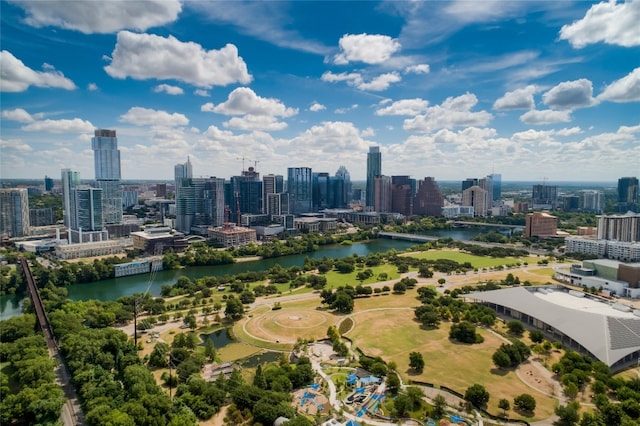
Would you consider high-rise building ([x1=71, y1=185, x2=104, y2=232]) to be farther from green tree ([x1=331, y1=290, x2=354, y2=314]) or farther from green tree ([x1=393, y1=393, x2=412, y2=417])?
green tree ([x1=393, y1=393, x2=412, y2=417])

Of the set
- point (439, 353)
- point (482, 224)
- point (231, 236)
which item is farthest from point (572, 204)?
point (439, 353)

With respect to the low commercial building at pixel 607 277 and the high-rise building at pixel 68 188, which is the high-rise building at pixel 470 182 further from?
the high-rise building at pixel 68 188

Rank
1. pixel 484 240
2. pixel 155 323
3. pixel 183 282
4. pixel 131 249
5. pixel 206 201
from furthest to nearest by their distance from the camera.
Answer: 1. pixel 206 201
2. pixel 484 240
3. pixel 131 249
4. pixel 183 282
5. pixel 155 323

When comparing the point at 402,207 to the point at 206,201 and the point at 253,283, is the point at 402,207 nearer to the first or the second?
the point at 206,201

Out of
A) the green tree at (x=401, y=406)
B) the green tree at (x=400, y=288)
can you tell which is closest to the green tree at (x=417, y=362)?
the green tree at (x=401, y=406)

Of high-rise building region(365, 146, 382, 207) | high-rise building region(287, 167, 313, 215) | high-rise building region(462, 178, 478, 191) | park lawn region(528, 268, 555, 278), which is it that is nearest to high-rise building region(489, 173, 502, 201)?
high-rise building region(462, 178, 478, 191)

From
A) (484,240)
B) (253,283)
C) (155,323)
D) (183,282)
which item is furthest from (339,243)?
(155,323)
